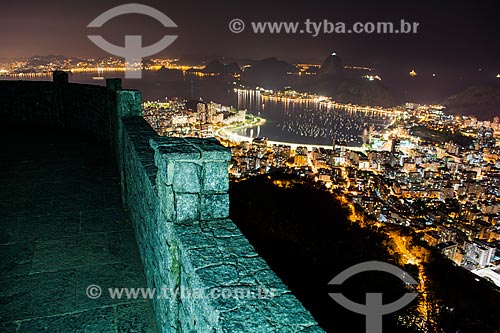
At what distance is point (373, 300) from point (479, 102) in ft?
251

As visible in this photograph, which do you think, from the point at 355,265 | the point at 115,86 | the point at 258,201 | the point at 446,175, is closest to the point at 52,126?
the point at 115,86

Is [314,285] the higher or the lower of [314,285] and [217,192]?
the lower

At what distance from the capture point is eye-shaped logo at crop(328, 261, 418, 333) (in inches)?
277

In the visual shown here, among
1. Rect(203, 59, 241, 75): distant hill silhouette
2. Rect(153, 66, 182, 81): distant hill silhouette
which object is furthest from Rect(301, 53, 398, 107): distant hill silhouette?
Rect(153, 66, 182, 81): distant hill silhouette

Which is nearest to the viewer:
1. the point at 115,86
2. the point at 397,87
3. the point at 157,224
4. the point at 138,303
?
the point at 157,224

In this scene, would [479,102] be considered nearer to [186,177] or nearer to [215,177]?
[215,177]

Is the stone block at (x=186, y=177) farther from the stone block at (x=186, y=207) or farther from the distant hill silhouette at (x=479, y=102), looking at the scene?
the distant hill silhouette at (x=479, y=102)

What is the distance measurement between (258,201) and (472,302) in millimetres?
7630

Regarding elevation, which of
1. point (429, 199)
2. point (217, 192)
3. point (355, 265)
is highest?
point (217, 192)

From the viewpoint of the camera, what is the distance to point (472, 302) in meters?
10.3

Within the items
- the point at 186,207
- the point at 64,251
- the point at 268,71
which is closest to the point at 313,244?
the point at 64,251

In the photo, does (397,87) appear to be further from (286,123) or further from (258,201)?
(258,201)

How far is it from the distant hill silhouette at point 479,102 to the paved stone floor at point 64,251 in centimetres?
7425

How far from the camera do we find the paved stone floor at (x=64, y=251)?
259 centimetres
